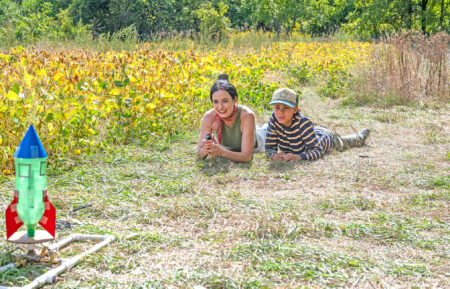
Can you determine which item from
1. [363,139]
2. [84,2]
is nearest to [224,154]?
[363,139]

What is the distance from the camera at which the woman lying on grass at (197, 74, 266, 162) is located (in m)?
4.61

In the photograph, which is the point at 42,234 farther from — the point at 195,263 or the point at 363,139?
the point at 363,139

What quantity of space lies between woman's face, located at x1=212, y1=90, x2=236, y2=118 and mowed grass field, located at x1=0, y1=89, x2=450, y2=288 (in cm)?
48

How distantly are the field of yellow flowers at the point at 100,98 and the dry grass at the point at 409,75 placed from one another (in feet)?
8.11

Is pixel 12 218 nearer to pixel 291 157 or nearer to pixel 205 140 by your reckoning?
pixel 205 140

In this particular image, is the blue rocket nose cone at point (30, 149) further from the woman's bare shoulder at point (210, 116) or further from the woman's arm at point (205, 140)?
the woman's bare shoulder at point (210, 116)

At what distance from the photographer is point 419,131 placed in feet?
21.8

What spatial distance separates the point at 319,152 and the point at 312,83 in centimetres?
609

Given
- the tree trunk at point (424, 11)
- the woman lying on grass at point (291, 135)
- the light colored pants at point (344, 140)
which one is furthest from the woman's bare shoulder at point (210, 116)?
the tree trunk at point (424, 11)

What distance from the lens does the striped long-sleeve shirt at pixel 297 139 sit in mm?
4875

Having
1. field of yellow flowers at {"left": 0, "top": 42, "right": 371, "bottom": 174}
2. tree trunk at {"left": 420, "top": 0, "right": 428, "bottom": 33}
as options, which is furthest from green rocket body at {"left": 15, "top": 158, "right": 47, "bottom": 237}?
tree trunk at {"left": 420, "top": 0, "right": 428, "bottom": 33}

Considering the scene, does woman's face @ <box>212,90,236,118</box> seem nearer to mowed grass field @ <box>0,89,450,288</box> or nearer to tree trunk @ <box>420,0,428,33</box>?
mowed grass field @ <box>0,89,450,288</box>

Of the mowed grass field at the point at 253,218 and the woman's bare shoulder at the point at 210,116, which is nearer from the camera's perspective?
the mowed grass field at the point at 253,218

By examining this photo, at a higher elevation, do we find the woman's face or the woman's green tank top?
the woman's face
